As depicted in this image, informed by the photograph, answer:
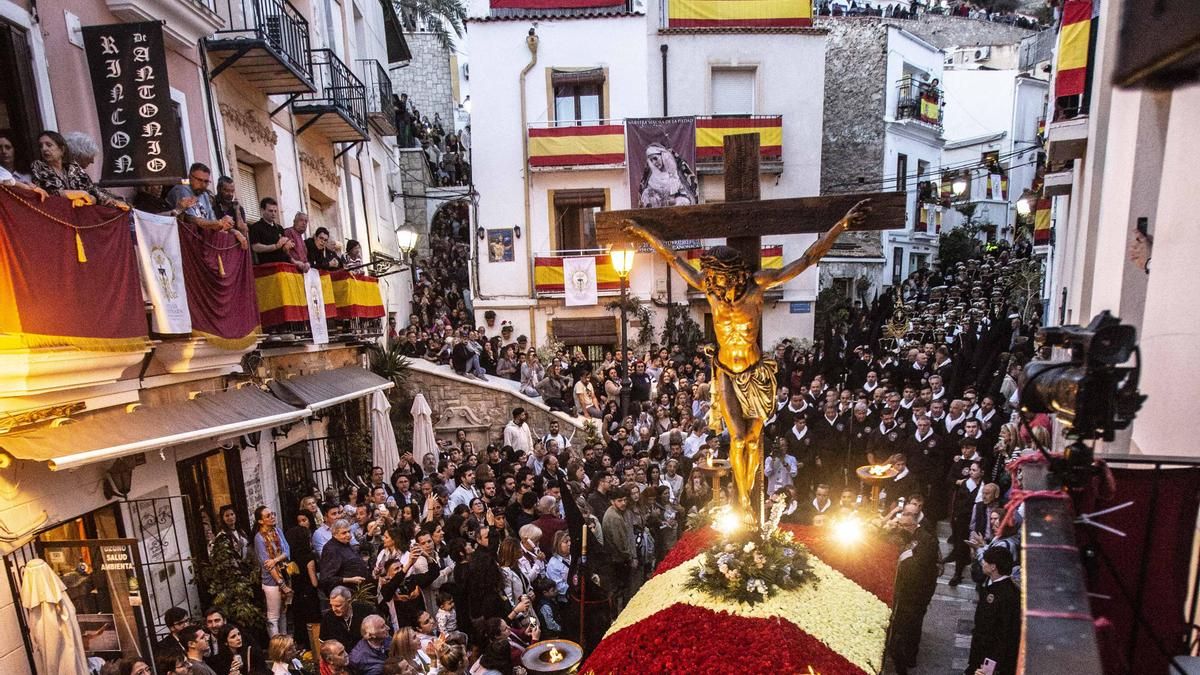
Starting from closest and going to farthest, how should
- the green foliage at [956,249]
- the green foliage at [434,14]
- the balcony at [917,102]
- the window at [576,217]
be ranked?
1. the window at [576,217]
2. the balcony at [917,102]
3. the green foliage at [956,249]
4. the green foliage at [434,14]

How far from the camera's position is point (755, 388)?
535 cm

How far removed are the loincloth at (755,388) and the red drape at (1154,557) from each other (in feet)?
8.40

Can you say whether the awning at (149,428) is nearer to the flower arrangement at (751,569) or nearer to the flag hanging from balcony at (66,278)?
the flag hanging from balcony at (66,278)

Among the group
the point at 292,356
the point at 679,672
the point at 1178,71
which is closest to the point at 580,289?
the point at 292,356

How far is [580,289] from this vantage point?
1920cm

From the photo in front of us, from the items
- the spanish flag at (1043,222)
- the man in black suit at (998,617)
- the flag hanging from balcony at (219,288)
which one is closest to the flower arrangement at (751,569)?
the man in black suit at (998,617)

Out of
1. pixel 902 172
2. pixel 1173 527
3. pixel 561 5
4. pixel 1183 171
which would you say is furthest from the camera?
pixel 902 172

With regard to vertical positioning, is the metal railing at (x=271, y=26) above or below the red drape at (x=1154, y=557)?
above

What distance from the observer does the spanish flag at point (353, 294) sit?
35.3 feet

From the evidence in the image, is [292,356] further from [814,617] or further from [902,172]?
[902,172]

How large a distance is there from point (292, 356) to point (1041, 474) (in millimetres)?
10067

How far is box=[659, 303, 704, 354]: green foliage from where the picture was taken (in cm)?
1975

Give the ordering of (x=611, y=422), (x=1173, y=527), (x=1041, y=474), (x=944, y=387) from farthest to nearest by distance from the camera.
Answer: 1. (x=611, y=422)
2. (x=944, y=387)
3. (x=1173, y=527)
4. (x=1041, y=474)

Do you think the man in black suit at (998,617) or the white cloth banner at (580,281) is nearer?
the man in black suit at (998,617)
